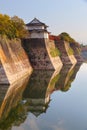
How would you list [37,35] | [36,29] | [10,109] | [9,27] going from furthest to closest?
1. [36,29]
2. [37,35]
3. [9,27]
4. [10,109]

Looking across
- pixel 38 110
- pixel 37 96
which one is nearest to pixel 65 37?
pixel 37 96

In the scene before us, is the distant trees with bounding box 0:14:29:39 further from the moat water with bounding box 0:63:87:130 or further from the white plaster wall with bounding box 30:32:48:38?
the moat water with bounding box 0:63:87:130

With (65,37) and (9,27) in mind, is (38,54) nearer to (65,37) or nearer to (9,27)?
(9,27)

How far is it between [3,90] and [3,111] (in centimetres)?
469

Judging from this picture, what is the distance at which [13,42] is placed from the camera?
29.1 meters

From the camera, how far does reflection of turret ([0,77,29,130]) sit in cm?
1214

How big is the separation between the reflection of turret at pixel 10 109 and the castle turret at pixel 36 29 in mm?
17936

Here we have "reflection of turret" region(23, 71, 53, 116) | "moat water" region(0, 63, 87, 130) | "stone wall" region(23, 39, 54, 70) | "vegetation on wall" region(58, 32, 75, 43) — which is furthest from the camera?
"vegetation on wall" region(58, 32, 75, 43)

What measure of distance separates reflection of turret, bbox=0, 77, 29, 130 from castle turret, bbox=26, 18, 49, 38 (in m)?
17.9

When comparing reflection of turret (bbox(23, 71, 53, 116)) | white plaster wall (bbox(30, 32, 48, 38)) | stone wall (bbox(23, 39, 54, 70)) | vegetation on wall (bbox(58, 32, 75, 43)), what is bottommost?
vegetation on wall (bbox(58, 32, 75, 43))

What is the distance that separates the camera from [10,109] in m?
14.6

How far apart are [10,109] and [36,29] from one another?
2435cm

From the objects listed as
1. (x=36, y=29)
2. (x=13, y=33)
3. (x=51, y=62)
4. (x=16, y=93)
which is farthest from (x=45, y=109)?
(x=36, y=29)

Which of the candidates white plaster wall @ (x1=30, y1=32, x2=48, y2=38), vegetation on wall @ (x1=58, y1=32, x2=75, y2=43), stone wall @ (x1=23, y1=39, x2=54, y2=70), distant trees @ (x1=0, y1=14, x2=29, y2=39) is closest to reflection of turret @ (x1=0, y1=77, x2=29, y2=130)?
distant trees @ (x1=0, y1=14, x2=29, y2=39)
